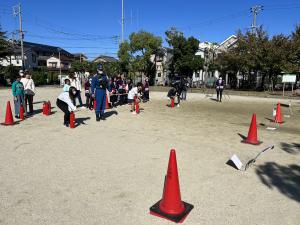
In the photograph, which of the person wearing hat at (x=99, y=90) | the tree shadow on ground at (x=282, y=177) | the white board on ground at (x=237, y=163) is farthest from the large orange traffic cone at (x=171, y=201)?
the person wearing hat at (x=99, y=90)

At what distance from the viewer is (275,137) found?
7504 millimetres

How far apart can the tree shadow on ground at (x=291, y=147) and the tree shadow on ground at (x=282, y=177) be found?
1.05 metres

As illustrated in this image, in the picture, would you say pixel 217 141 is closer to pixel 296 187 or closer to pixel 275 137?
pixel 275 137

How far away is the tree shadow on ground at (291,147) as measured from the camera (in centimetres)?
610

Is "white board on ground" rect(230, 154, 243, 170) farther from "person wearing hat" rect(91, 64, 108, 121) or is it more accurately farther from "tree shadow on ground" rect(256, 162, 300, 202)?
"person wearing hat" rect(91, 64, 108, 121)

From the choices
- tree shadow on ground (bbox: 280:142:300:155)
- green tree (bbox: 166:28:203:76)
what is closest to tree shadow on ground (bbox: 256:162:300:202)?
tree shadow on ground (bbox: 280:142:300:155)

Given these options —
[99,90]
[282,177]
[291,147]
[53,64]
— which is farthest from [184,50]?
[53,64]

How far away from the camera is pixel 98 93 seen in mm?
9438

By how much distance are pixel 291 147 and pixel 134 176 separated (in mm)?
4213

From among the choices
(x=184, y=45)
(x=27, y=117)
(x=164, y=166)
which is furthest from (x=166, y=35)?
(x=164, y=166)

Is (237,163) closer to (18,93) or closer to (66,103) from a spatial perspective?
(66,103)

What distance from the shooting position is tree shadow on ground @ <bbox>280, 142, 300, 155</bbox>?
6.10m

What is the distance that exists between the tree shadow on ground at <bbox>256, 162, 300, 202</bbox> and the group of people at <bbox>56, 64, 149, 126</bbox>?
5.33 m

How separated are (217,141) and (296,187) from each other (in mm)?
2842
